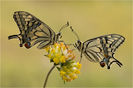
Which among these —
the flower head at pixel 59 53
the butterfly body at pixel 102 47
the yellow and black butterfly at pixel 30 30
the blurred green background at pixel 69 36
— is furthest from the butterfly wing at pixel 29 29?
the blurred green background at pixel 69 36

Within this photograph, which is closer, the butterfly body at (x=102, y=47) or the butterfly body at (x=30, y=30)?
the butterfly body at (x=30, y=30)

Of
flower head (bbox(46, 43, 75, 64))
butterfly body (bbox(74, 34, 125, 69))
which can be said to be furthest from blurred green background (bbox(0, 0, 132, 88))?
flower head (bbox(46, 43, 75, 64))

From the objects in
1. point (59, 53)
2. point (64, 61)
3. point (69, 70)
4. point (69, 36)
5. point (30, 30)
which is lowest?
point (69, 70)

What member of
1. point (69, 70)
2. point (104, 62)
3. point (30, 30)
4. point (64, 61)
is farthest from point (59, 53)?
point (104, 62)

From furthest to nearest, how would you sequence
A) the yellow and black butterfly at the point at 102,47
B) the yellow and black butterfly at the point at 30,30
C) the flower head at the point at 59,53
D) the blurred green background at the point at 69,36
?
the blurred green background at the point at 69,36, the yellow and black butterfly at the point at 102,47, the yellow and black butterfly at the point at 30,30, the flower head at the point at 59,53

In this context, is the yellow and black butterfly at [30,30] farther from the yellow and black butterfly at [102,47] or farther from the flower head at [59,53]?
the yellow and black butterfly at [102,47]

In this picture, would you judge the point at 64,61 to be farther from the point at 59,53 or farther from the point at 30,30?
the point at 30,30
